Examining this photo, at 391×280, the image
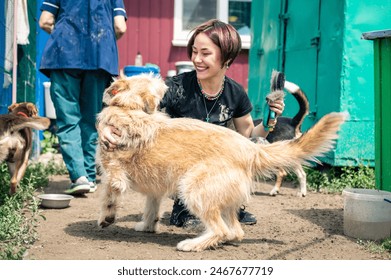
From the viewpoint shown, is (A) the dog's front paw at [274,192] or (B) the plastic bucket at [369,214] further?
(A) the dog's front paw at [274,192]

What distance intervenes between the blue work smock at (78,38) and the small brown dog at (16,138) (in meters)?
0.75

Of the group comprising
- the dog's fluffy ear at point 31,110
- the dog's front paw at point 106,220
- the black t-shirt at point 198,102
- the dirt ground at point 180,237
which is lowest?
the dirt ground at point 180,237

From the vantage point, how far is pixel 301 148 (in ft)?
11.7

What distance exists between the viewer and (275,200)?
19.2 ft

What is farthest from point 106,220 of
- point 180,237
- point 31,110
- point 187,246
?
point 31,110

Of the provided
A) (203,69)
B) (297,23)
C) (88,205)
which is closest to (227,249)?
(203,69)

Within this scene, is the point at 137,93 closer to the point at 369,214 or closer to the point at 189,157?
the point at 189,157

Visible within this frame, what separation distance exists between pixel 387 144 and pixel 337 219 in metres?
0.93

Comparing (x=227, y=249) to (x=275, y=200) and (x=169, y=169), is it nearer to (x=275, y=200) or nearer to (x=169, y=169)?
(x=169, y=169)

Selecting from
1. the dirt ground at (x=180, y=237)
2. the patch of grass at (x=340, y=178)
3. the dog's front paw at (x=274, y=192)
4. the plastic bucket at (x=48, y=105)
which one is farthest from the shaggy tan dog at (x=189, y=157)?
the plastic bucket at (x=48, y=105)

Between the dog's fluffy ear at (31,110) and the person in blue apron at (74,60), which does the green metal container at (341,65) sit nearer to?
the person in blue apron at (74,60)

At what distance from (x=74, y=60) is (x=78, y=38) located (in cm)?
27

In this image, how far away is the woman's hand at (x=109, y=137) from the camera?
3783 millimetres

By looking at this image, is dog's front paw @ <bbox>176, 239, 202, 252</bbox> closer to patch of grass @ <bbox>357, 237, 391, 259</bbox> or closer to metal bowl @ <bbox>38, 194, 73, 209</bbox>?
patch of grass @ <bbox>357, 237, 391, 259</bbox>
